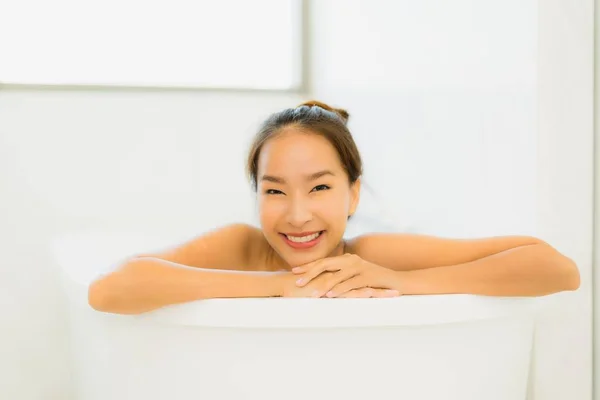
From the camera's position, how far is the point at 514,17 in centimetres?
140

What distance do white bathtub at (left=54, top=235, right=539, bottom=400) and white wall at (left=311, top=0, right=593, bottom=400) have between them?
0.36 meters

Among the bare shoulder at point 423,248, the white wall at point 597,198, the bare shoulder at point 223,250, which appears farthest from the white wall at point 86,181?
the white wall at point 597,198

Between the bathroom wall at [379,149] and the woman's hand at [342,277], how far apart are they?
43 cm

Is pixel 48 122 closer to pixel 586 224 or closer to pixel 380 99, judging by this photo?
pixel 380 99

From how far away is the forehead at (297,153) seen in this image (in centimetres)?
125

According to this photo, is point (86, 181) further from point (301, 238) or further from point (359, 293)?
point (359, 293)

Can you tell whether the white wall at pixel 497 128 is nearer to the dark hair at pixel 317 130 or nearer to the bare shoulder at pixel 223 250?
the dark hair at pixel 317 130

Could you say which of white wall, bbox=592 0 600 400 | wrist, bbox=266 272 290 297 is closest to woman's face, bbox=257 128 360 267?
wrist, bbox=266 272 290 297

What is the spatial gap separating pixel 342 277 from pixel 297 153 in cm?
29

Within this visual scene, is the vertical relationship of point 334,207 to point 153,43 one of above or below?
below

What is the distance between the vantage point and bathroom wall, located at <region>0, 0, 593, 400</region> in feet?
4.45

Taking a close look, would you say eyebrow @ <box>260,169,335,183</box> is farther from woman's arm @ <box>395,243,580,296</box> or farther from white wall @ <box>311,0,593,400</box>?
white wall @ <box>311,0,593,400</box>

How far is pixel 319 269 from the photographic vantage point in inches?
40.6

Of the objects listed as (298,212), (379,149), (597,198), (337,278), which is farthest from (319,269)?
(379,149)
